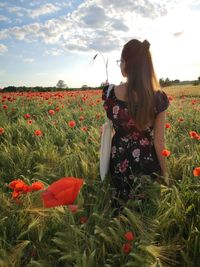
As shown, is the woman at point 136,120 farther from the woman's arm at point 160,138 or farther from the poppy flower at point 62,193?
the poppy flower at point 62,193

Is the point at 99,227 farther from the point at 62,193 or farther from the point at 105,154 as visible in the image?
the point at 105,154

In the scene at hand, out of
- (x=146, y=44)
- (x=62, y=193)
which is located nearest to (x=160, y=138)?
(x=146, y=44)

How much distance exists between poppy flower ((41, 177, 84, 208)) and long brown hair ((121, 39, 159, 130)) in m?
1.25

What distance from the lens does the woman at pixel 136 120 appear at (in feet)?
9.80

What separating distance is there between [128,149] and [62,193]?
1.47m

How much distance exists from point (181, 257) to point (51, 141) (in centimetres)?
278

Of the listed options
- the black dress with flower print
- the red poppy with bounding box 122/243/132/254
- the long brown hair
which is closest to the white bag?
the black dress with flower print

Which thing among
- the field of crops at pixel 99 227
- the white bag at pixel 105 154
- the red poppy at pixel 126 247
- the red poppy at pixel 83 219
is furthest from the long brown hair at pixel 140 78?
the red poppy at pixel 126 247

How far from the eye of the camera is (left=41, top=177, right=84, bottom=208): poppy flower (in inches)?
75.9

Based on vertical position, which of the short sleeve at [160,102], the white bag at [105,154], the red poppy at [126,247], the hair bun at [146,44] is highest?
the hair bun at [146,44]

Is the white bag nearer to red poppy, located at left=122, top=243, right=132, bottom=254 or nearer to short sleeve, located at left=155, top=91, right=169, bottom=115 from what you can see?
short sleeve, located at left=155, top=91, right=169, bottom=115

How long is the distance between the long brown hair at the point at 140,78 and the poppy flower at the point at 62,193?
125 cm

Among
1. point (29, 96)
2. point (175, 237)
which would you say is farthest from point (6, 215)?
point (29, 96)

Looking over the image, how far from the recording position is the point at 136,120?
10.2 feet
